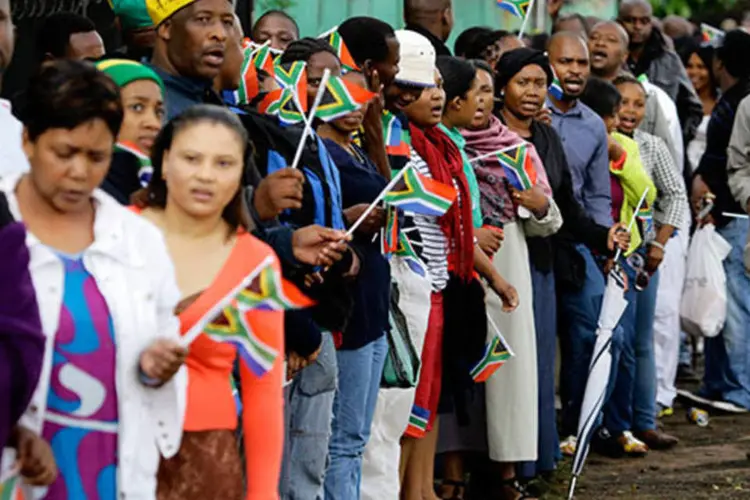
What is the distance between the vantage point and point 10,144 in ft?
14.9

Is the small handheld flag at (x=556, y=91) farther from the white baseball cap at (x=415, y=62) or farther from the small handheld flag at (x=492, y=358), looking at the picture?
the white baseball cap at (x=415, y=62)

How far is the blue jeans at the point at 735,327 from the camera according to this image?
12.4 meters

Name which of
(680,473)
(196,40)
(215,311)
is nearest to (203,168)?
(215,311)

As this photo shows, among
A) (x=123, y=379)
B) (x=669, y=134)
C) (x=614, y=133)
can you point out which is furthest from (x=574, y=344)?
(x=123, y=379)

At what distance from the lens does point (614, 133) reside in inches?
424

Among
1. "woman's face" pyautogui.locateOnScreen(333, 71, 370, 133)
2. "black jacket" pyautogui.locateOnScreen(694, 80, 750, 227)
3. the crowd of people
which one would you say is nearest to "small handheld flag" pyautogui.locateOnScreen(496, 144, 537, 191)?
the crowd of people

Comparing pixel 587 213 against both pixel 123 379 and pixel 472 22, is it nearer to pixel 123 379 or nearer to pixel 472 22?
pixel 472 22

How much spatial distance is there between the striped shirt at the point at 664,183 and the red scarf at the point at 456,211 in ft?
10.3

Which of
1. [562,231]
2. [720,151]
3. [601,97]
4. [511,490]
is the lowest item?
[511,490]

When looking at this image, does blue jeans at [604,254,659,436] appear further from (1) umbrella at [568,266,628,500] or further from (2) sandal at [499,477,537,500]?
(2) sandal at [499,477,537,500]

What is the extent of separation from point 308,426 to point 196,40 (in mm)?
1437

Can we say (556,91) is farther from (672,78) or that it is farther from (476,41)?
(672,78)

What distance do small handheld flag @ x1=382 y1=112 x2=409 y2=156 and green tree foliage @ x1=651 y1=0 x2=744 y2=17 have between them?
79.7ft

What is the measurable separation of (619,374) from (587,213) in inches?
52.0
